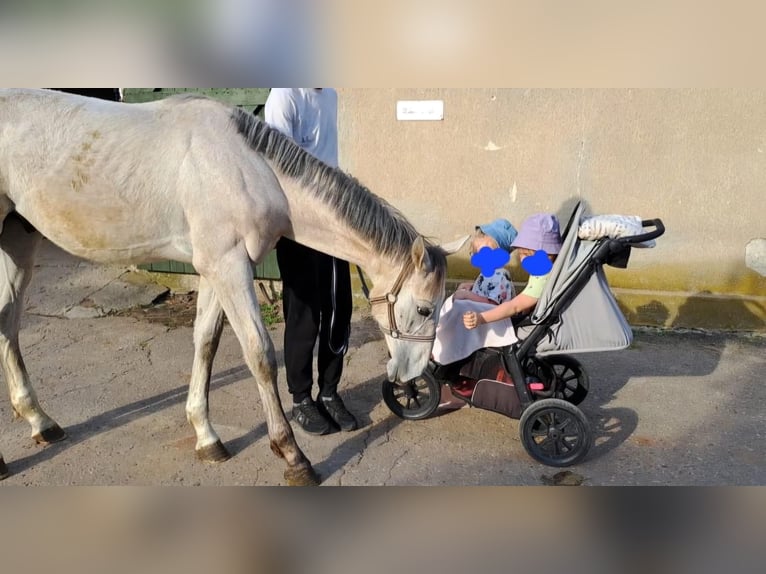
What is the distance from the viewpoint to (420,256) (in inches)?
107

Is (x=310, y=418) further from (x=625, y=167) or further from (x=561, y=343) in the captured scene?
(x=625, y=167)

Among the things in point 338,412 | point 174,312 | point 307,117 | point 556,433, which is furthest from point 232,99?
point 556,433

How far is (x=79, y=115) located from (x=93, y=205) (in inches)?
17.7

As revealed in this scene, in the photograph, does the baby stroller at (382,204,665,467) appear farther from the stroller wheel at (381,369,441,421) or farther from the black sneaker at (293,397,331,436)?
the black sneaker at (293,397,331,436)

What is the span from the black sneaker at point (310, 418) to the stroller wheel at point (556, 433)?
3.68 feet

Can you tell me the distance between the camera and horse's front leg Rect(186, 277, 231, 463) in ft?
10.1

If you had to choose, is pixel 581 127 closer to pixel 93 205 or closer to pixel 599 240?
pixel 599 240

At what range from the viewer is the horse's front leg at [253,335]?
271 cm

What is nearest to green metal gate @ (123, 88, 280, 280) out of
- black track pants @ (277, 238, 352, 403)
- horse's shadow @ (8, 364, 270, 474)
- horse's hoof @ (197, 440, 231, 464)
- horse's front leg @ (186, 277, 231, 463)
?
horse's shadow @ (8, 364, 270, 474)

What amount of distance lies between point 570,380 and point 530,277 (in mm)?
839

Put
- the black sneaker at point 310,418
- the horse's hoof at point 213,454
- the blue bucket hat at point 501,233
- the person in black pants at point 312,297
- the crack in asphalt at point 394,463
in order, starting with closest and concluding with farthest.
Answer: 1. the crack in asphalt at point 394,463
2. the horse's hoof at point 213,454
3. the person in black pants at point 312,297
4. the black sneaker at point 310,418
5. the blue bucket hat at point 501,233

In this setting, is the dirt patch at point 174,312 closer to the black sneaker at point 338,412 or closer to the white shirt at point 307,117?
the black sneaker at point 338,412

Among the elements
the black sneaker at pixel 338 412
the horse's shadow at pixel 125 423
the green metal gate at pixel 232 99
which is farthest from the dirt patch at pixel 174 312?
the black sneaker at pixel 338 412

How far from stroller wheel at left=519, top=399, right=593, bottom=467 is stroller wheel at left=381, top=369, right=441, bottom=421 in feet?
1.90
